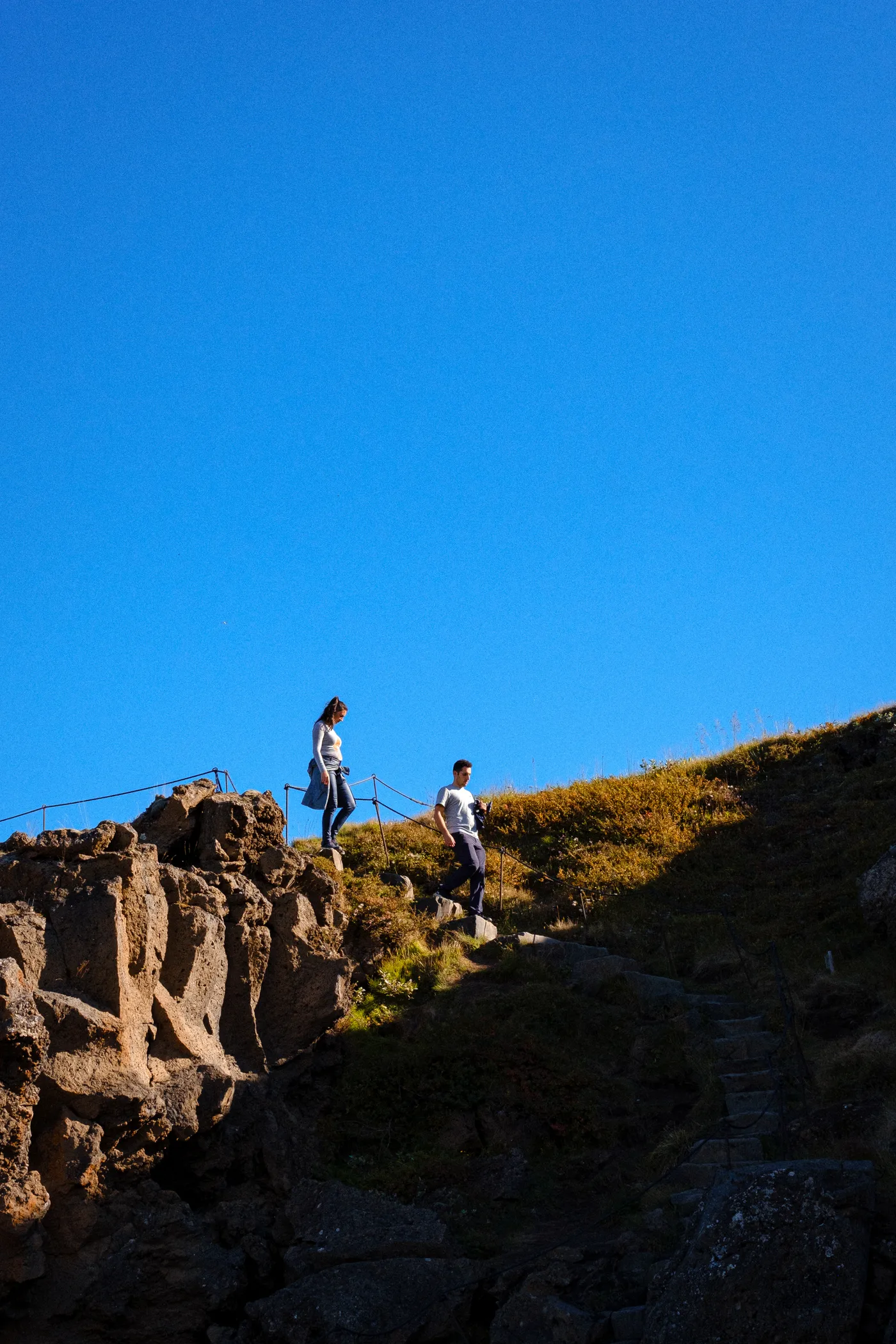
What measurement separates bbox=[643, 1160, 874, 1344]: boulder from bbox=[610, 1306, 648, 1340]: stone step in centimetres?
17

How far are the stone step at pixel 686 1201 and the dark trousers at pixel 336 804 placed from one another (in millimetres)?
8304

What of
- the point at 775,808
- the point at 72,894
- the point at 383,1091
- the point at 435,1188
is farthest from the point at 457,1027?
the point at 775,808

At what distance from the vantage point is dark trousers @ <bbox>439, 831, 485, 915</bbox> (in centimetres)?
1759

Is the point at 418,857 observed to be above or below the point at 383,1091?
above

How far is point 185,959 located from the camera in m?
13.3

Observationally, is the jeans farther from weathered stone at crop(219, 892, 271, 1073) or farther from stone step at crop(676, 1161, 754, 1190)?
stone step at crop(676, 1161, 754, 1190)

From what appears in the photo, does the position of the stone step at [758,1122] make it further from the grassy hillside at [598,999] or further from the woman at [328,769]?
the woman at [328,769]


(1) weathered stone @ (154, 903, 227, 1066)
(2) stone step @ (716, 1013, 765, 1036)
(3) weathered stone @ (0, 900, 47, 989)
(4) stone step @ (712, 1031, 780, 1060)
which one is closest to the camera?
(3) weathered stone @ (0, 900, 47, 989)

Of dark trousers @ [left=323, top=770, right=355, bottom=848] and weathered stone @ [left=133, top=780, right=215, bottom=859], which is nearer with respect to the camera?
weathered stone @ [left=133, top=780, right=215, bottom=859]

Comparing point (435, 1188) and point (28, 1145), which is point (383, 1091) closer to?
point (435, 1188)

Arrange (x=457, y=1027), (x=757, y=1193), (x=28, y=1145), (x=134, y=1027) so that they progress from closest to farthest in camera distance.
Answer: (x=757, y=1193) → (x=28, y=1145) → (x=134, y=1027) → (x=457, y=1027)

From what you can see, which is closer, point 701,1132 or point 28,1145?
point 28,1145

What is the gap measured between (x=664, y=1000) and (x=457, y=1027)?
8.90 ft

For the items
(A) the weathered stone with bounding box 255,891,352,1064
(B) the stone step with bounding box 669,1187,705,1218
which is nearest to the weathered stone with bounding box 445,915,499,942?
(A) the weathered stone with bounding box 255,891,352,1064
